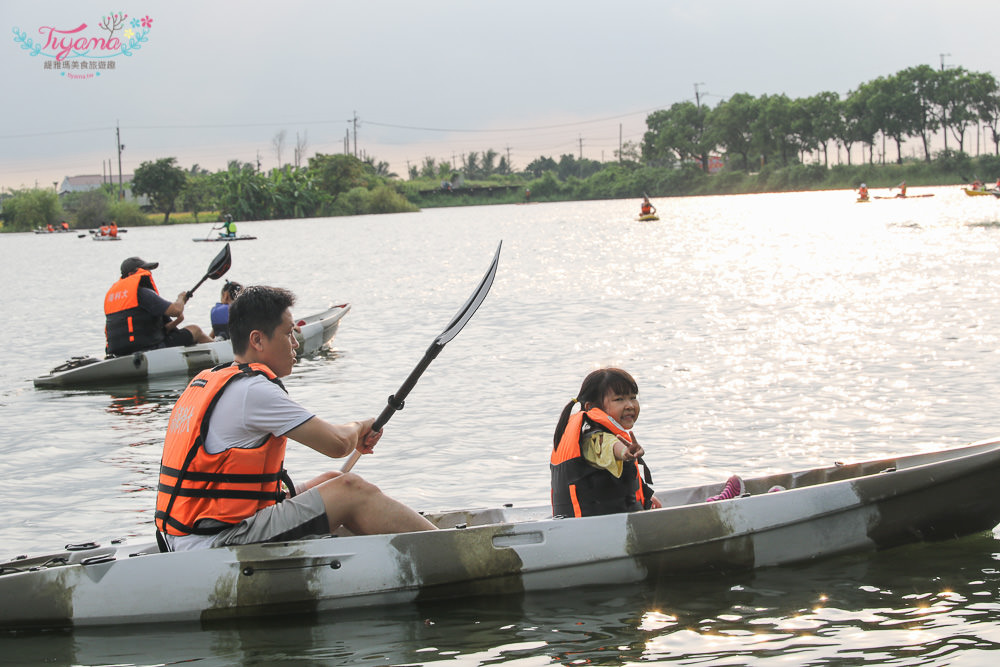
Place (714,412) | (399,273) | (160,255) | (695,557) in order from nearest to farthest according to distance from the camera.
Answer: (695,557), (714,412), (399,273), (160,255)

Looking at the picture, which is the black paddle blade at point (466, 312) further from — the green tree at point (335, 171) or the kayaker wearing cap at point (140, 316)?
the green tree at point (335, 171)

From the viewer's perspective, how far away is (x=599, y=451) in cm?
567

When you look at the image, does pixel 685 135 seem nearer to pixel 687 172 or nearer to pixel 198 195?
pixel 687 172

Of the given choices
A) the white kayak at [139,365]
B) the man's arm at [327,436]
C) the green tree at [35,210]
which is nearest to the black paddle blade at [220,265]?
the white kayak at [139,365]

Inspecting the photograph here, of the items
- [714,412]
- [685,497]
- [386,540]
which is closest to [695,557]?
[685,497]

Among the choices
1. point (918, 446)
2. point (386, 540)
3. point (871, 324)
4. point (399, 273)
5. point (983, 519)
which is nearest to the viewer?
point (386, 540)

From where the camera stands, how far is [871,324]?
54.6 feet

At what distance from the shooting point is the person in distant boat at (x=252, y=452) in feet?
16.5

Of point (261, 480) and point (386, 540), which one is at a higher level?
point (261, 480)

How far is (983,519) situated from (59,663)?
5.25 meters

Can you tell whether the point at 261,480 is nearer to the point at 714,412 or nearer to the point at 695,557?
the point at 695,557

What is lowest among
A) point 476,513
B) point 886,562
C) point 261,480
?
point 886,562

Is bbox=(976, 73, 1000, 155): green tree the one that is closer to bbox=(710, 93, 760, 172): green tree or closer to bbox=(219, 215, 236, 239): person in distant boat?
bbox=(710, 93, 760, 172): green tree

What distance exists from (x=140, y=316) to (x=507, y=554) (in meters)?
8.80
